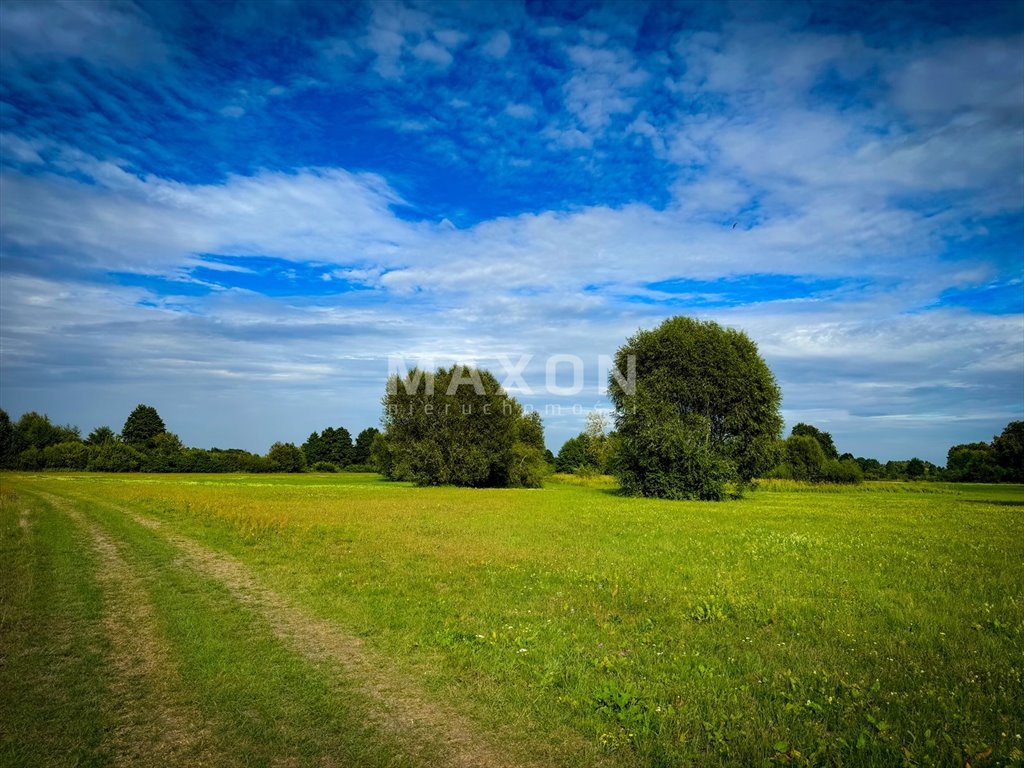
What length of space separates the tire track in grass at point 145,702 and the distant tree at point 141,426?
131244mm

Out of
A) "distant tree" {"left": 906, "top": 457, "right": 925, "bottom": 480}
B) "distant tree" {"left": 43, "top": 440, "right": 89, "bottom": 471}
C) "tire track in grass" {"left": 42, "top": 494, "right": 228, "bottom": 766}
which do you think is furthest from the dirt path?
"distant tree" {"left": 906, "top": 457, "right": 925, "bottom": 480}

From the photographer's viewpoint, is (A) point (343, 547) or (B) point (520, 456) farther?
(B) point (520, 456)

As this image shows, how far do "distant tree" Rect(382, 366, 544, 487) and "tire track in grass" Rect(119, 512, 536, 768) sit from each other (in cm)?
5244

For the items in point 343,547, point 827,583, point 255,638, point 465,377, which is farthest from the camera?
point 465,377

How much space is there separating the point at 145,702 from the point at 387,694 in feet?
9.63

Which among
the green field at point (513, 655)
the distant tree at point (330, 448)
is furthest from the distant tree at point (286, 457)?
the green field at point (513, 655)

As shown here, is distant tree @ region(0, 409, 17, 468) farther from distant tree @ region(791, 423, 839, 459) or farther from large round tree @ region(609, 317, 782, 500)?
distant tree @ region(791, 423, 839, 459)

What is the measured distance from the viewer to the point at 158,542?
19.2m

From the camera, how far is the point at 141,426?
122812mm

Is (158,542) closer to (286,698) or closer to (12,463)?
(286,698)

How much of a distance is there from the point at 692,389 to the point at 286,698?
42.1m

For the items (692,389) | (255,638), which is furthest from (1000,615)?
(692,389)

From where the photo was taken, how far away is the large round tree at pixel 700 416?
44.2 meters

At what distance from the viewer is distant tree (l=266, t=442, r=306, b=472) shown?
4766 inches
